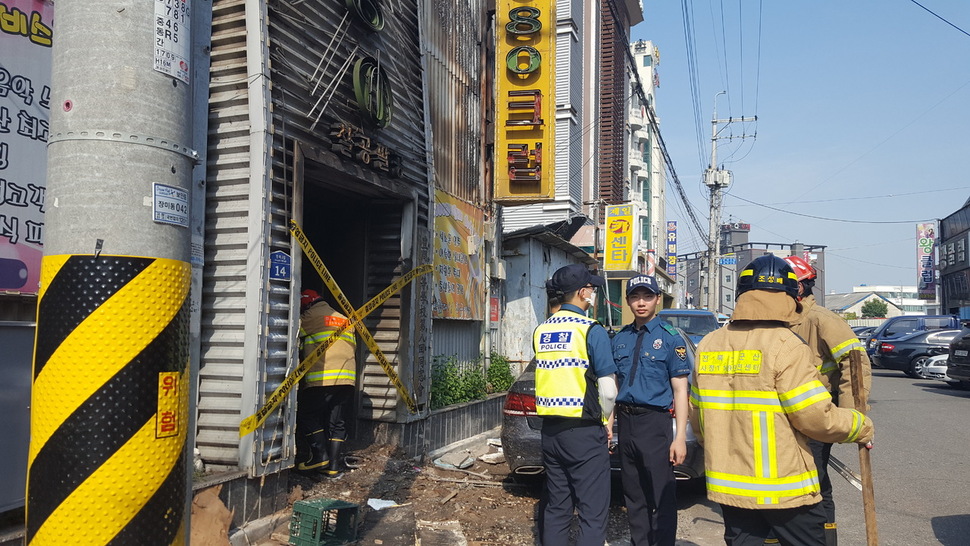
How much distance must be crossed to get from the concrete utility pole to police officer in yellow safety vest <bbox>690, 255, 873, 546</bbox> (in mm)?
2475

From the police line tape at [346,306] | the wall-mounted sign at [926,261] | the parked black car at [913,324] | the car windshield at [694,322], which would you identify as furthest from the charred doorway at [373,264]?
the wall-mounted sign at [926,261]

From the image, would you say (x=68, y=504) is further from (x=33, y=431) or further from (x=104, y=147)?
(x=104, y=147)

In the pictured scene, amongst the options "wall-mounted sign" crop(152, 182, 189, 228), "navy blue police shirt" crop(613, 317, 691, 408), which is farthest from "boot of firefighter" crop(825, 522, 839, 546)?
"wall-mounted sign" crop(152, 182, 189, 228)

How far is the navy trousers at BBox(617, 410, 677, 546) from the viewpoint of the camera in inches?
193

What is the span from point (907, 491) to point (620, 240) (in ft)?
49.4

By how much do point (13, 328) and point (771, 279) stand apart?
13.8 ft

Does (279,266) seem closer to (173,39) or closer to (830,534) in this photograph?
(173,39)

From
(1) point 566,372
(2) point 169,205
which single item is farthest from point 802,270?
(2) point 169,205

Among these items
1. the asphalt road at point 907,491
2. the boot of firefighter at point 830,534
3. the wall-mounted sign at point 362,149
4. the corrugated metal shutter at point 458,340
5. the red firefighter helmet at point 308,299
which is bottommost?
the asphalt road at point 907,491

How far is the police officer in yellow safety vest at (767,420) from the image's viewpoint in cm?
326

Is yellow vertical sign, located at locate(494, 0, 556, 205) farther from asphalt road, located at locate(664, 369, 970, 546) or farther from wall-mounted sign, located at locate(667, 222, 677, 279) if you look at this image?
wall-mounted sign, located at locate(667, 222, 677, 279)

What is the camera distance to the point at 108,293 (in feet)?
6.81

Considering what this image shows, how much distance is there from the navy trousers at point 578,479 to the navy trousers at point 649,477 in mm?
540

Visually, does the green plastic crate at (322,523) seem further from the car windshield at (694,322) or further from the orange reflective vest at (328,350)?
the car windshield at (694,322)
